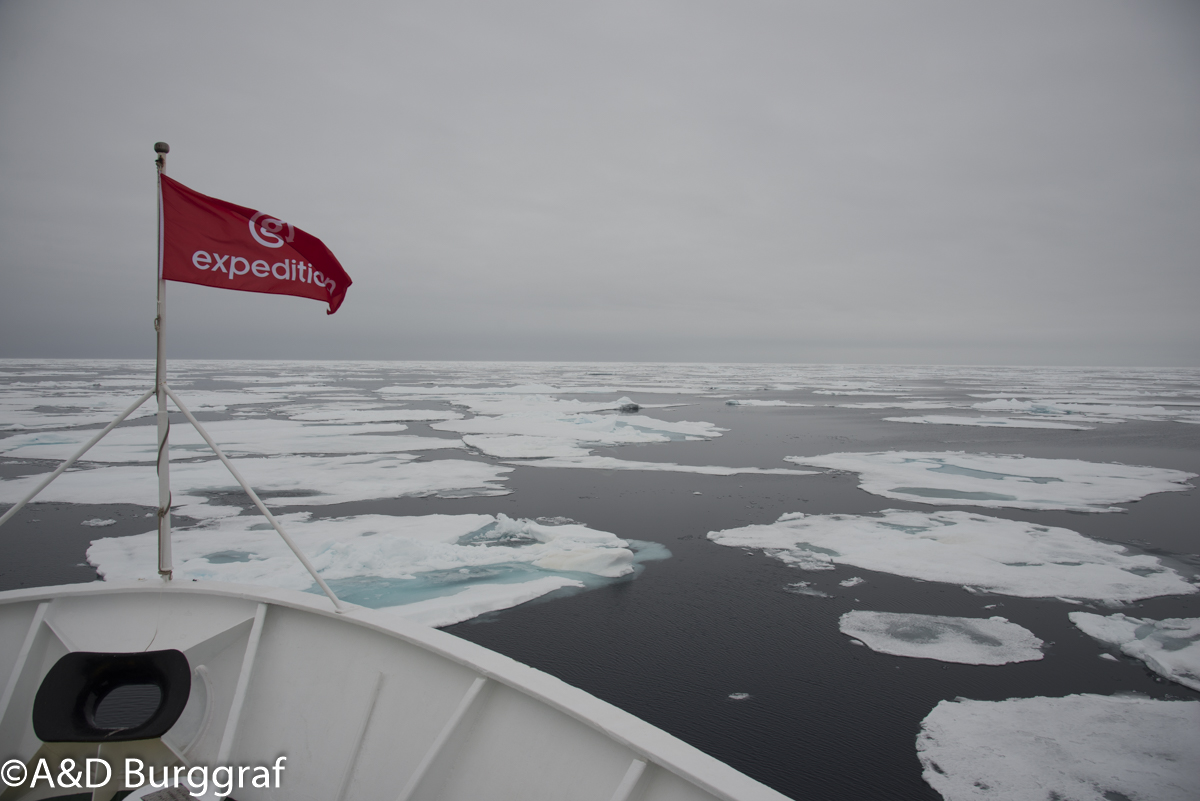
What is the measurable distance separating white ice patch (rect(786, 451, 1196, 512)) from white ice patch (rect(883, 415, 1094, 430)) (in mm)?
6974

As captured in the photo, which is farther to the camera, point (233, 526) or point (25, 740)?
point (233, 526)

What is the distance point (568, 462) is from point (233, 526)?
18.8 ft

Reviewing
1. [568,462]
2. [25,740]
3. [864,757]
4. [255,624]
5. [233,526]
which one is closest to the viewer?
[25,740]

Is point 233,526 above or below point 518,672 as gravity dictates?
below

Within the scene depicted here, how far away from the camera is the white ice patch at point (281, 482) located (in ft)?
26.3

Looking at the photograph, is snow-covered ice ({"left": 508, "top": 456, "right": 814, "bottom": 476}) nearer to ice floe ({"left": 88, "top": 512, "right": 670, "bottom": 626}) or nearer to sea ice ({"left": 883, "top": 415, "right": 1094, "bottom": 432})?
ice floe ({"left": 88, "top": 512, "right": 670, "bottom": 626})

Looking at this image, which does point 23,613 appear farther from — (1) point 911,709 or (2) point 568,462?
(2) point 568,462

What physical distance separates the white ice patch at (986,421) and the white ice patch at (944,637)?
15.9 metres

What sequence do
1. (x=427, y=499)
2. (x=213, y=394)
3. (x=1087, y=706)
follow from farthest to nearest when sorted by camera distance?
(x=213, y=394) < (x=427, y=499) < (x=1087, y=706)

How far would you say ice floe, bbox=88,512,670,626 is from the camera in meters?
4.80

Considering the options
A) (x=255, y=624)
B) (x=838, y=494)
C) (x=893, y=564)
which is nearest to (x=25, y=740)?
(x=255, y=624)

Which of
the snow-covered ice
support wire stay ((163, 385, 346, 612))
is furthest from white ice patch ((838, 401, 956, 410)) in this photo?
support wire stay ((163, 385, 346, 612))

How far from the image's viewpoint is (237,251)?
249 centimetres

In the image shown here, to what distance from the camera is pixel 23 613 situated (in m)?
2.62
